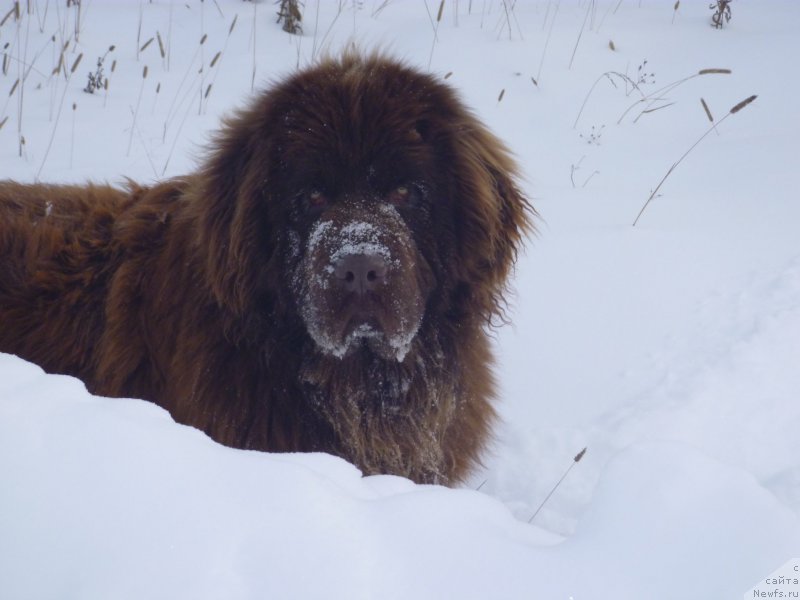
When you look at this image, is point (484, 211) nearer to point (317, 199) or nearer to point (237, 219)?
point (317, 199)

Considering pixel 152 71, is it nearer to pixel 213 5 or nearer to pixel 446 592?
pixel 213 5

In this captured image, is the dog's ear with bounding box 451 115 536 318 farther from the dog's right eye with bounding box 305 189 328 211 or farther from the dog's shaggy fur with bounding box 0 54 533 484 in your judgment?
the dog's right eye with bounding box 305 189 328 211

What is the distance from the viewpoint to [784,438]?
3.18m

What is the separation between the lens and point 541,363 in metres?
4.02

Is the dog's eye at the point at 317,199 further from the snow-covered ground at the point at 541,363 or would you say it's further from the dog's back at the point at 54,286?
the snow-covered ground at the point at 541,363

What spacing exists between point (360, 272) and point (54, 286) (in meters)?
1.32

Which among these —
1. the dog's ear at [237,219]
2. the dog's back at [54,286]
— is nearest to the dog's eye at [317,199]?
the dog's ear at [237,219]

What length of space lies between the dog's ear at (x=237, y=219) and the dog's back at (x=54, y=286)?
483 millimetres

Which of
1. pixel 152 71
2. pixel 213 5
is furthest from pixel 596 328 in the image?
pixel 213 5

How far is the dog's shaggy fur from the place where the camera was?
283cm

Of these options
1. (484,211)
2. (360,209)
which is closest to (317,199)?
(360,209)

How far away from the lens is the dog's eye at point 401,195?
2.86 m

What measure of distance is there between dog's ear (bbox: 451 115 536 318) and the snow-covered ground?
86cm

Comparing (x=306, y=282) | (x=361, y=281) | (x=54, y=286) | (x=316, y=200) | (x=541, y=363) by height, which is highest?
(x=316, y=200)
